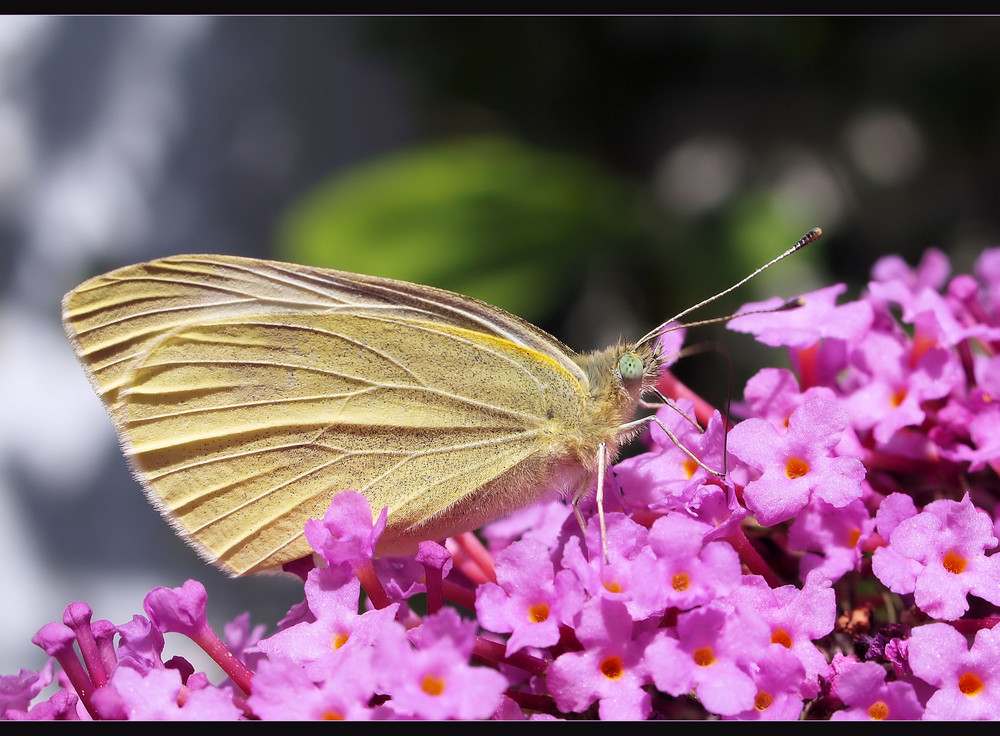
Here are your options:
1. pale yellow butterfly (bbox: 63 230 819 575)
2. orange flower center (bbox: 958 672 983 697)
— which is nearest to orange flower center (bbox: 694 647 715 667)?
orange flower center (bbox: 958 672 983 697)

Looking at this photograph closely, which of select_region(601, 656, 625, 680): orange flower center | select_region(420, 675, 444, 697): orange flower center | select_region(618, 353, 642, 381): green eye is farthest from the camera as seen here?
select_region(618, 353, 642, 381): green eye

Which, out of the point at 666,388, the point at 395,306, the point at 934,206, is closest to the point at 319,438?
the point at 395,306

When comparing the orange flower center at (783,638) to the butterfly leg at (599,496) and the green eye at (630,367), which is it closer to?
the butterfly leg at (599,496)

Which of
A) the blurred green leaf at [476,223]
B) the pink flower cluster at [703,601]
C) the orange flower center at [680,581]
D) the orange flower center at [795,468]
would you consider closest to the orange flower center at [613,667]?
the pink flower cluster at [703,601]

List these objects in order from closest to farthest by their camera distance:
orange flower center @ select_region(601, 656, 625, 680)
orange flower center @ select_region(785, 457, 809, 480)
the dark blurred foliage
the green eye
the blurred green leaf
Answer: orange flower center @ select_region(601, 656, 625, 680) → orange flower center @ select_region(785, 457, 809, 480) → the green eye → the blurred green leaf → the dark blurred foliage

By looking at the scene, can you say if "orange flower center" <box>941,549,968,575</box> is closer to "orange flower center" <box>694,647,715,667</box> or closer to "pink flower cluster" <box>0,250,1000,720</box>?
"pink flower cluster" <box>0,250,1000,720</box>

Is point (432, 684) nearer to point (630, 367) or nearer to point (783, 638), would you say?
point (783, 638)
